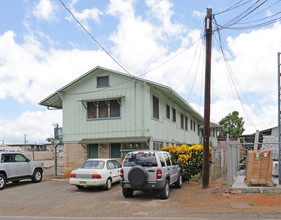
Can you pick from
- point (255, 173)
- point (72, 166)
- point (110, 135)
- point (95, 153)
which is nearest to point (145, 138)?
point (110, 135)

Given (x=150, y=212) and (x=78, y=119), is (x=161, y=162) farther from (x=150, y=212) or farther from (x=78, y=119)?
(x=78, y=119)

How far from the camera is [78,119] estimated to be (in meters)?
18.8

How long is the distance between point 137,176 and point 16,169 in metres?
8.06

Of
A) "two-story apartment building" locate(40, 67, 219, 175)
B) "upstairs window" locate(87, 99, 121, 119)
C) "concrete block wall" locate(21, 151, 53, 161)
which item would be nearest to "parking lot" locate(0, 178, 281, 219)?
"two-story apartment building" locate(40, 67, 219, 175)

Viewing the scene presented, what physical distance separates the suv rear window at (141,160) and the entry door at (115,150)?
717 centimetres

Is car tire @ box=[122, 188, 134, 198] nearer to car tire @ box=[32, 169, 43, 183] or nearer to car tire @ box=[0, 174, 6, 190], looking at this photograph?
car tire @ box=[0, 174, 6, 190]

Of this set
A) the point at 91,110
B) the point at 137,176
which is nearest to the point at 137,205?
the point at 137,176

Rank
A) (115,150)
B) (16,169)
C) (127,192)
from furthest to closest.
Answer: (115,150), (16,169), (127,192)

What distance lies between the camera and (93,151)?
1855 centimetres

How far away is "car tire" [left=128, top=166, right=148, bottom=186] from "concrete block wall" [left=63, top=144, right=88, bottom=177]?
9.21 metres

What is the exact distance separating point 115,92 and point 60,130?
5.35 metres

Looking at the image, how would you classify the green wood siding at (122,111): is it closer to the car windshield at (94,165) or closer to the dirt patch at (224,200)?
the car windshield at (94,165)

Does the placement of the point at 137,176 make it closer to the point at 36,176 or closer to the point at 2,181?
the point at 2,181

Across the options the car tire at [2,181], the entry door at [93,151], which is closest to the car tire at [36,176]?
the car tire at [2,181]
